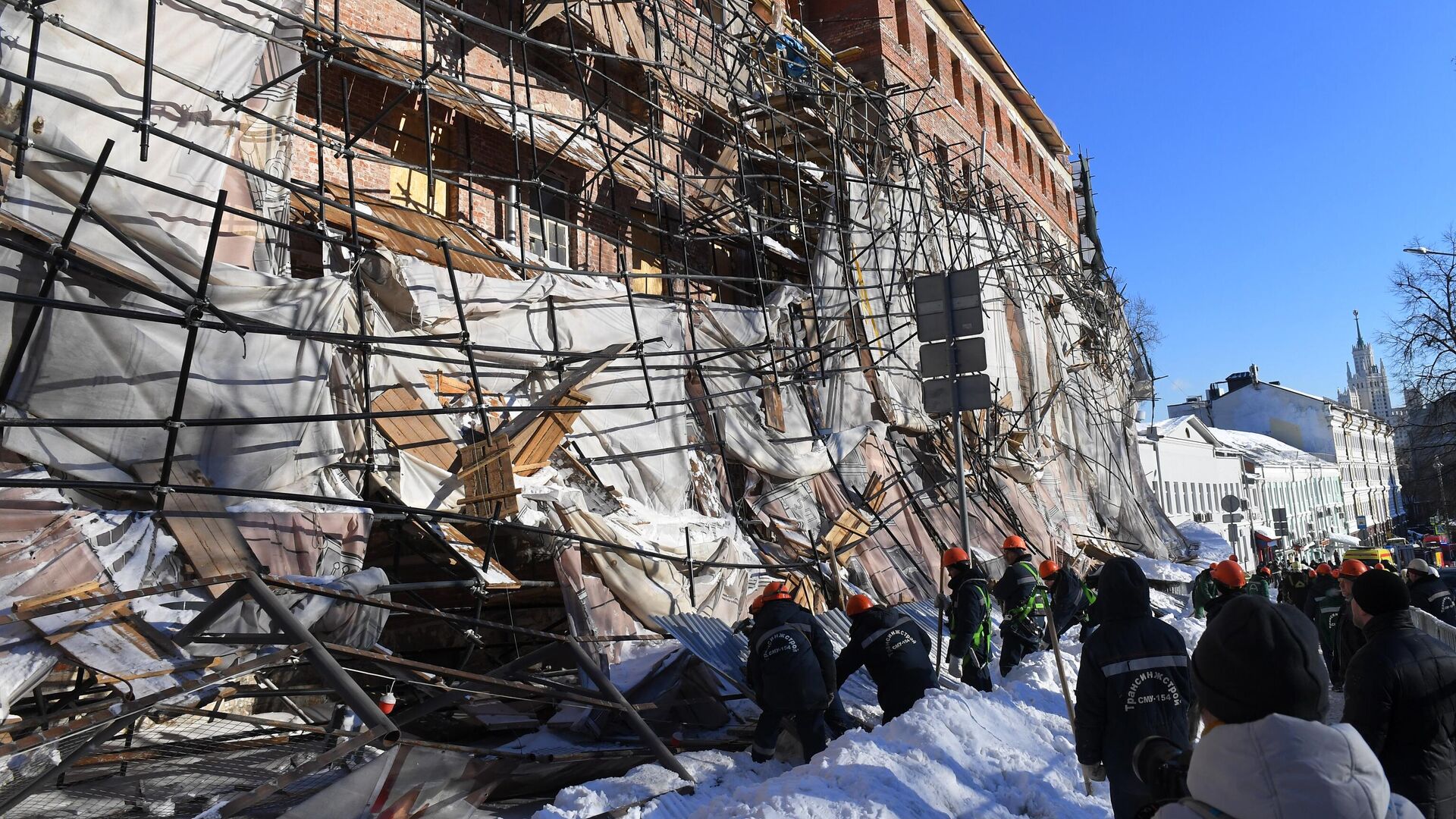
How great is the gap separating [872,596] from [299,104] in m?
8.16

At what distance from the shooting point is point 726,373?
12.6 meters

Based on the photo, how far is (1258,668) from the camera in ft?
7.52

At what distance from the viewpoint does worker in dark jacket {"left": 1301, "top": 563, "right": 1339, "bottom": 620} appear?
36.1ft

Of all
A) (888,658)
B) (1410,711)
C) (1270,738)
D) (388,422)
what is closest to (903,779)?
(888,658)

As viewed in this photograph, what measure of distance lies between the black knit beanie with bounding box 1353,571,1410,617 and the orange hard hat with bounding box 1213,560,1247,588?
3.82 m

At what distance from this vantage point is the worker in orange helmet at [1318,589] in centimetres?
1086

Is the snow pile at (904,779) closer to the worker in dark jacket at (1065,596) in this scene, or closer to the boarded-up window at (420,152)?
the worker in dark jacket at (1065,596)

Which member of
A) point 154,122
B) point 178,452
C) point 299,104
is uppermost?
point 299,104

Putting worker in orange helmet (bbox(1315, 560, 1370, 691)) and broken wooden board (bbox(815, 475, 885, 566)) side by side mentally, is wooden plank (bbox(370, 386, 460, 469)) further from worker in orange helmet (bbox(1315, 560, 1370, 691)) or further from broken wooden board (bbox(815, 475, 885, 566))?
worker in orange helmet (bbox(1315, 560, 1370, 691))

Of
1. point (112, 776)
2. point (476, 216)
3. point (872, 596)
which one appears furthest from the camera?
point (476, 216)

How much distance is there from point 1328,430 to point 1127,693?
68365mm

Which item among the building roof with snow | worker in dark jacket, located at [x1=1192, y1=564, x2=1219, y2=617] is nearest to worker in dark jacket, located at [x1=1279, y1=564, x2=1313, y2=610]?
worker in dark jacket, located at [x1=1192, y1=564, x2=1219, y2=617]

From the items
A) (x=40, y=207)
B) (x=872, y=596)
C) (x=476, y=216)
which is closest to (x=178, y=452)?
(x=40, y=207)

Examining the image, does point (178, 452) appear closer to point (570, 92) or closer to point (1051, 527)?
point (570, 92)
